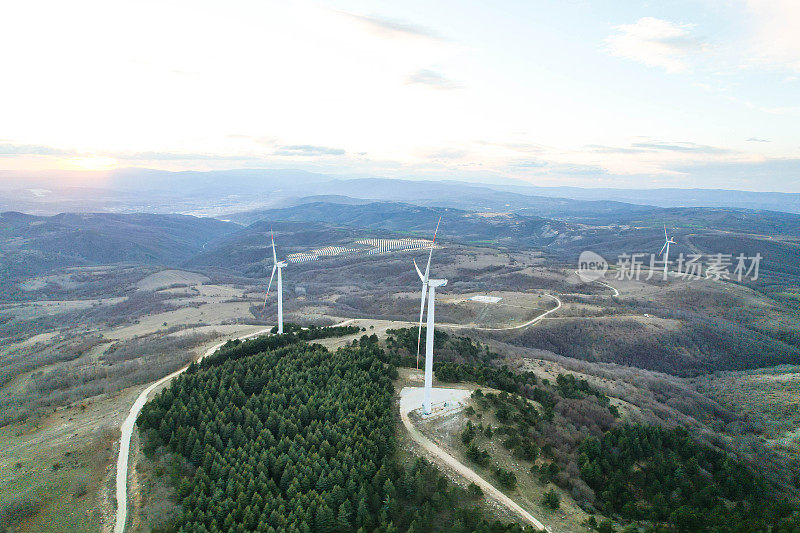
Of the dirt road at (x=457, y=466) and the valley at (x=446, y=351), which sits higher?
the dirt road at (x=457, y=466)

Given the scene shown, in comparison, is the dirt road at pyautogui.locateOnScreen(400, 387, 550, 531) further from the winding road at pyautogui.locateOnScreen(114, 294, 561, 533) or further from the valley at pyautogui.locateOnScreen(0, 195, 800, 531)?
the valley at pyautogui.locateOnScreen(0, 195, 800, 531)

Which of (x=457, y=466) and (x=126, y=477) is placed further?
(x=457, y=466)

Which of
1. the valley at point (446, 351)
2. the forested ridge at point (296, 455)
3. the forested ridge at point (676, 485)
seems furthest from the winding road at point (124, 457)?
the forested ridge at point (676, 485)

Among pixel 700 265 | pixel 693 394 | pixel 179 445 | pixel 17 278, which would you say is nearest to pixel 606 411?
pixel 693 394

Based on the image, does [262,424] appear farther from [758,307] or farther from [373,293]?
[758,307]

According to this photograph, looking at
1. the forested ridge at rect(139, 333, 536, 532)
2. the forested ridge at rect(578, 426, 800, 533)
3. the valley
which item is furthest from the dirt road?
the forested ridge at rect(578, 426, 800, 533)

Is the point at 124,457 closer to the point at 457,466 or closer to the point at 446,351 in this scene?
the point at 457,466

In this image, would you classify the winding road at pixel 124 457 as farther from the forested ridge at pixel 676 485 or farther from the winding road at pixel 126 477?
the forested ridge at pixel 676 485

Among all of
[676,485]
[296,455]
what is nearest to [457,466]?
[296,455]
